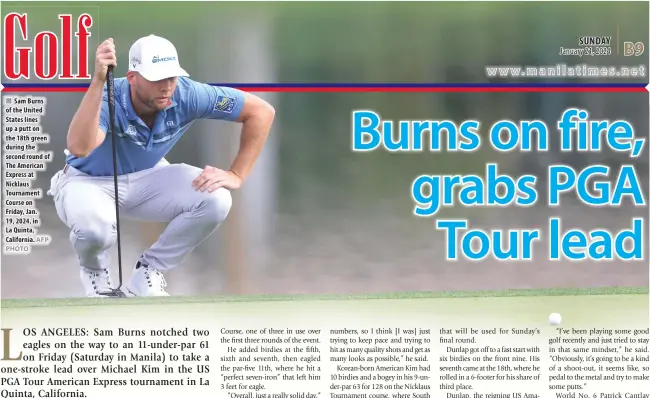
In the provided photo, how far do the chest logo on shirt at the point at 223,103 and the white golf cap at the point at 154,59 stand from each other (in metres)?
0.19

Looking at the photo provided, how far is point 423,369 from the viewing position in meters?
5.47

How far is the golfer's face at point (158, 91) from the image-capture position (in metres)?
5.37

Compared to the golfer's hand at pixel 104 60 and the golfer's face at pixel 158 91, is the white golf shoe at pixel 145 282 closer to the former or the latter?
the golfer's face at pixel 158 91

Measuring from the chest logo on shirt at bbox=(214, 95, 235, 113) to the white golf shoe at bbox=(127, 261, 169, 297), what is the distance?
0.81 meters

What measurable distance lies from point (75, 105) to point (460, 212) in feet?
6.08

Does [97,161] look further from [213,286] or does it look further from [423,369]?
[423,369]

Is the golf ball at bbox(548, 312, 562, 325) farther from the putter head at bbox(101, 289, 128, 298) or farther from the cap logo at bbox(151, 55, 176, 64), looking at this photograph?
the cap logo at bbox(151, 55, 176, 64)

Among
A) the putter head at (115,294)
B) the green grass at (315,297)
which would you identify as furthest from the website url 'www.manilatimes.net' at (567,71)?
the putter head at (115,294)

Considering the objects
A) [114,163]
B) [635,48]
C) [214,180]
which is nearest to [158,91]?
[114,163]

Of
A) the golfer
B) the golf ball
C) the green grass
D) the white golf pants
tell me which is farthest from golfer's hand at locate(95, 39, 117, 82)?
the golf ball

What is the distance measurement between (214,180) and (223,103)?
359 millimetres

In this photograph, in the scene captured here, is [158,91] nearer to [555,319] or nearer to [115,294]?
[115,294]

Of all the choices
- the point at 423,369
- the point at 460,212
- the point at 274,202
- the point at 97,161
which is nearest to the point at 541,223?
the point at 460,212

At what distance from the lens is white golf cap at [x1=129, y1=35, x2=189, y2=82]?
5383 mm
